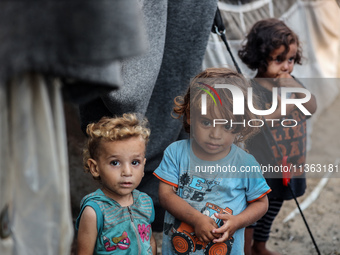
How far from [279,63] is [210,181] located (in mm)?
918

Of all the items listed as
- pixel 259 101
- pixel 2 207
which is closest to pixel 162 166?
pixel 259 101

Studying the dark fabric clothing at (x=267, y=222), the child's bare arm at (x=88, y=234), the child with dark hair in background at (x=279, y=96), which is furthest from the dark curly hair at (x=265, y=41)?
the child's bare arm at (x=88, y=234)

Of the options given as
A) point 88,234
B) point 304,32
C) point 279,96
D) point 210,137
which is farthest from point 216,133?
point 304,32

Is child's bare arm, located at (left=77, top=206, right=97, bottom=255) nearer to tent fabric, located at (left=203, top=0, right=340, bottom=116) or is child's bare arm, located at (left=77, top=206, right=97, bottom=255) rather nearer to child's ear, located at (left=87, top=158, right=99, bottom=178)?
child's ear, located at (left=87, top=158, right=99, bottom=178)

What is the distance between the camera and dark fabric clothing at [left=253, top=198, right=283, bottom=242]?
8.87ft

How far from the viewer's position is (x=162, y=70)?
2.38 m

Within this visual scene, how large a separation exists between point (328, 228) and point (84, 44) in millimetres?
2628

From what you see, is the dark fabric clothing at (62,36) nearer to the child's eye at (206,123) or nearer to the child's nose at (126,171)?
the child's nose at (126,171)

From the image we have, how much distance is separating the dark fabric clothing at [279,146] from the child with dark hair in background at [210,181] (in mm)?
427

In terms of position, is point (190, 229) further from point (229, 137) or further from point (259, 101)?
point (259, 101)

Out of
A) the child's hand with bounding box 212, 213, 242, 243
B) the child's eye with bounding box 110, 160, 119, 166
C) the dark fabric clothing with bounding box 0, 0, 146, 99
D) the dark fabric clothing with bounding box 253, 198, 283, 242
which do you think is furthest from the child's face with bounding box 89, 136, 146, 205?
the dark fabric clothing with bounding box 253, 198, 283, 242

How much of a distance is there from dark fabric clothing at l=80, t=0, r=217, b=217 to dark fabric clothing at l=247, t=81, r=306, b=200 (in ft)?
1.19

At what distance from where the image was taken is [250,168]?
1.90 meters

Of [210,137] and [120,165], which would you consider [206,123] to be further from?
[120,165]
